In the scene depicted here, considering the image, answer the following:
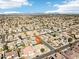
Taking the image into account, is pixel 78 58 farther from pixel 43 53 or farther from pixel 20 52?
pixel 20 52

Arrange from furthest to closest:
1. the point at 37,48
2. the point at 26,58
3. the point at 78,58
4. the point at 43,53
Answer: the point at 37,48 → the point at 43,53 → the point at 26,58 → the point at 78,58

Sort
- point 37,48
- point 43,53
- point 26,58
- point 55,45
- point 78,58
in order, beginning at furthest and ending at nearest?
1. point 55,45
2. point 37,48
3. point 43,53
4. point 26,58
5. point 78,58

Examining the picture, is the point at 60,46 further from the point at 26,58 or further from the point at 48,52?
the point at 26,58

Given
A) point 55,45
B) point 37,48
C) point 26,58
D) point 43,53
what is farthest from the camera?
point 55,45

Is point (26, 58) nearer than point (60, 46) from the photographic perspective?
Yes

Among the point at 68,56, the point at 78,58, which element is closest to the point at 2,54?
the point at 68,56

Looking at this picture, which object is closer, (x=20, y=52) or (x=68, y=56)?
(x=68, y=56)

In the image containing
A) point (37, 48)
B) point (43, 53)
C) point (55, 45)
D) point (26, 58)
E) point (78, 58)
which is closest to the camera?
point (78, 58)

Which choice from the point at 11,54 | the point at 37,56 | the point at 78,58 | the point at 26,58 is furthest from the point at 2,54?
the point at 78,58
